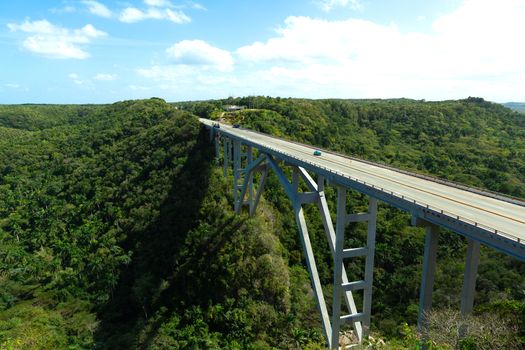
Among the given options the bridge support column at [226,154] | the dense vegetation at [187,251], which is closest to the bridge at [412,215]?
the dense vegetation at [187,251]

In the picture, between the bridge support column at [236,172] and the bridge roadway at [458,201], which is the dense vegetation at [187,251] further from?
the bridge roadway at [458,201]

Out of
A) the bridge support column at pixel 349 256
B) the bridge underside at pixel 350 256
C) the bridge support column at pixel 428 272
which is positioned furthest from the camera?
the bridge support column at pixel 349 256

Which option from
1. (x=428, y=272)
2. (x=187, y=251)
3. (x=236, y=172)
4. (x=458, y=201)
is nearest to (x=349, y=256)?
(x=428, y=272)

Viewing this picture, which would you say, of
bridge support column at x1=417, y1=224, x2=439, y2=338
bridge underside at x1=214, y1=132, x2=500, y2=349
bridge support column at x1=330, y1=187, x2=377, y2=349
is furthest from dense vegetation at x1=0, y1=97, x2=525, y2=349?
bridge support column at x1=330, y1=187, x2=377, y2=349

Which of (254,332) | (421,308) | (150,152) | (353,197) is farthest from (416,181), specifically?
(150,152)

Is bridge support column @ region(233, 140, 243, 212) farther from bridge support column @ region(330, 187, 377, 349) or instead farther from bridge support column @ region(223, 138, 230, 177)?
bridge support column @ region(330, 187, 377, 349)

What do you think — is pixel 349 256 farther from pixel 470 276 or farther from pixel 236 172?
pixel 236 172
